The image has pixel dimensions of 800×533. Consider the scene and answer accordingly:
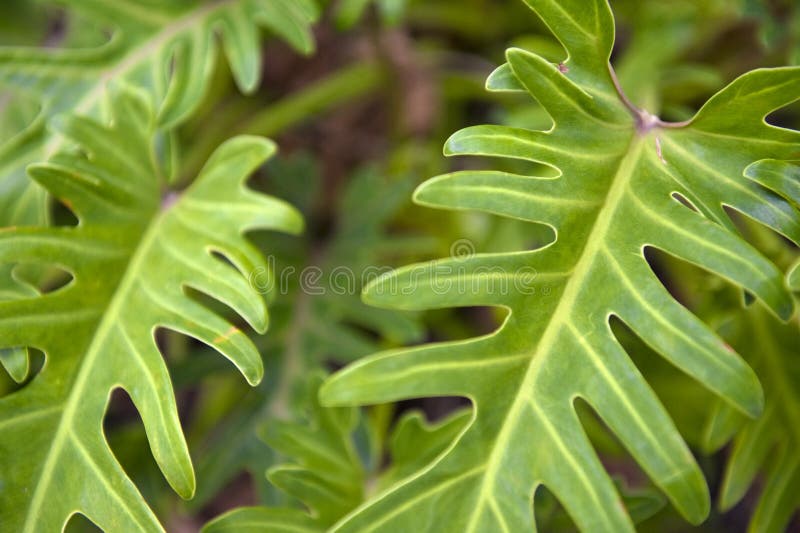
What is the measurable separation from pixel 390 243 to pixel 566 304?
1.80ft

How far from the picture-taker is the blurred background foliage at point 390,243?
824mm

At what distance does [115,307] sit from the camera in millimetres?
785

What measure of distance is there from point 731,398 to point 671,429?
0.17ft

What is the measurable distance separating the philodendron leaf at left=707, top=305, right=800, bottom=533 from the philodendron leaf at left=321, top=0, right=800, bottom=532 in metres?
0.21

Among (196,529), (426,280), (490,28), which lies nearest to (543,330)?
(426,280)

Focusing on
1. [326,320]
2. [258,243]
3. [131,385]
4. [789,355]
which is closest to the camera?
[131,385]

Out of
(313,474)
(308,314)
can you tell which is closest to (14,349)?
(313,474)

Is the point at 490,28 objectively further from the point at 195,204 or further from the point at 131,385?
the point at 131,385

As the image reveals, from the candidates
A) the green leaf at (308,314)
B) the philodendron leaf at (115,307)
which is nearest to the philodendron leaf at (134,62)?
the philodendron leaf at (115,307)

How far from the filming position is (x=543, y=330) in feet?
2.18

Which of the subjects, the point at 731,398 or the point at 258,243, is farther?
the point at 258,243

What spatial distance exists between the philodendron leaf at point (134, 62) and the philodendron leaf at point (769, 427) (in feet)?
2.16

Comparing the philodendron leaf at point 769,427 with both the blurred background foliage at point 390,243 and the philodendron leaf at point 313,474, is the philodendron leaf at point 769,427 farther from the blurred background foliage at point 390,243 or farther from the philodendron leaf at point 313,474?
the philodendron leaf at point 313,474

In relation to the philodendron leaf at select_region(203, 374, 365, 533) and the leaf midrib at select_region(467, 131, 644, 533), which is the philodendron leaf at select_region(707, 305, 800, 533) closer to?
the leaf midrib at select_region(467, 131, 644, 533)
